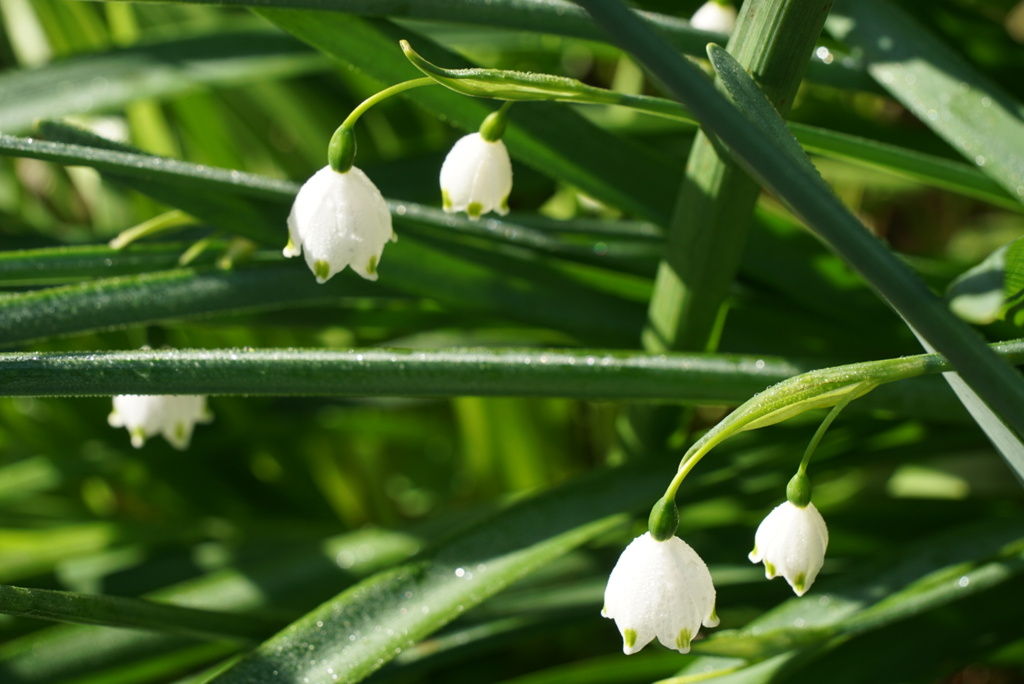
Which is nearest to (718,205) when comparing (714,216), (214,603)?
(714,216)

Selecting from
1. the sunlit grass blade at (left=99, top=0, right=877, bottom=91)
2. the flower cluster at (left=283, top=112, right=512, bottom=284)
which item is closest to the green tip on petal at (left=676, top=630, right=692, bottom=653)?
the flower cluster at (left=283, top=112, right=512, bottom=284)

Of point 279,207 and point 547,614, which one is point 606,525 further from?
point 279,207

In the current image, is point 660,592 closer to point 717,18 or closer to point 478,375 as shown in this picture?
point 478,375

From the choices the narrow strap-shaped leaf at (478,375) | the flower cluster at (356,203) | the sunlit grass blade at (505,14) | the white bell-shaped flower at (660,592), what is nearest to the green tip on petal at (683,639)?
the white bell-shaped flower at (660,592)

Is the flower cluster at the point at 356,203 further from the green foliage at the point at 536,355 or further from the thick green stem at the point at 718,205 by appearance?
the thick green stem at the point at 718,205

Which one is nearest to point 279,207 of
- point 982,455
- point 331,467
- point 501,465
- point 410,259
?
point 410,259

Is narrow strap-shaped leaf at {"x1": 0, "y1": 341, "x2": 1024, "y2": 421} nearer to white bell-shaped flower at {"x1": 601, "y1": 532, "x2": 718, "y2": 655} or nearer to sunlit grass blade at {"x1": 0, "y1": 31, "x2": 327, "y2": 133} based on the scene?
white bell-shaped flower at {"x1": 601, "y1": 532, "x2": 718, "y2": 655}
